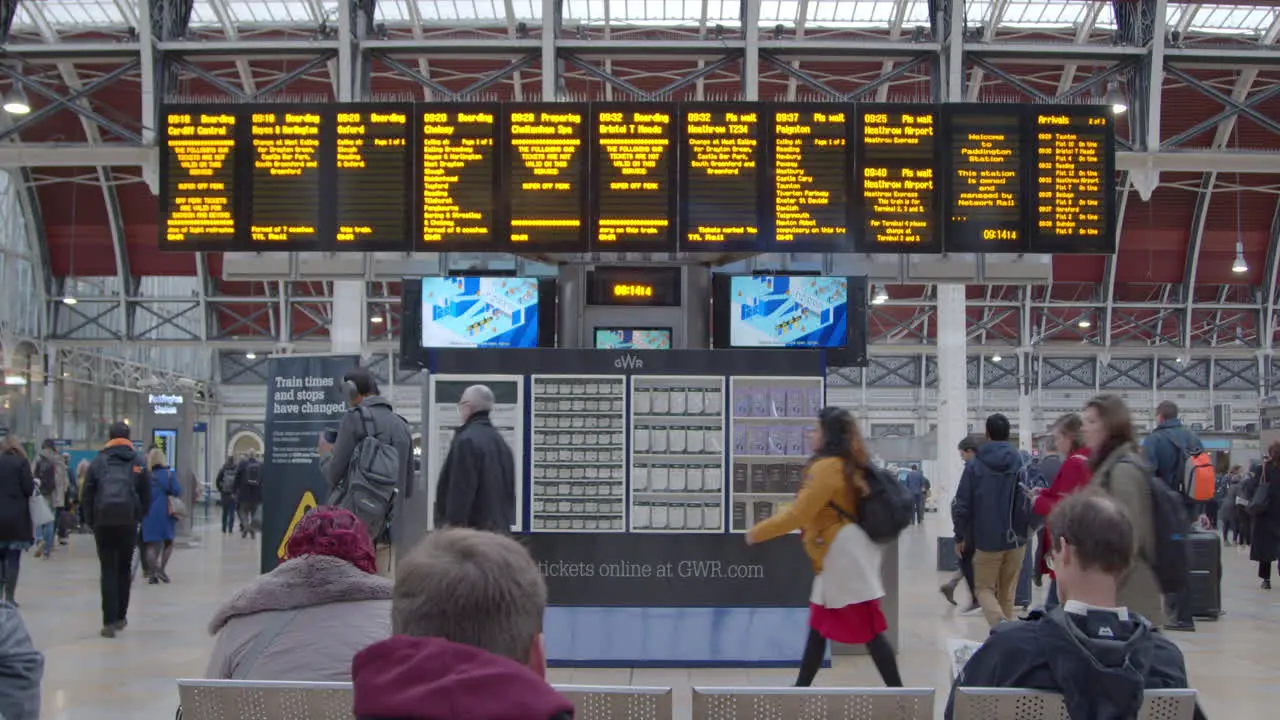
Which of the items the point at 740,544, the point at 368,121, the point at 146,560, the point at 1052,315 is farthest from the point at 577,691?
the point at 1052,315

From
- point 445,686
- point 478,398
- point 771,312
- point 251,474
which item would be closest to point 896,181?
point 771,312

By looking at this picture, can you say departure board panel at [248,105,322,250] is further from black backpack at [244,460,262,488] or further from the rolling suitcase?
black backpack at [244,460,262,488]

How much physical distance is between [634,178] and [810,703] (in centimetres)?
677

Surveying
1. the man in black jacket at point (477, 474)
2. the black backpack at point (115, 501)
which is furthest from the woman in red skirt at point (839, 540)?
the black backpack at point (115, 501)

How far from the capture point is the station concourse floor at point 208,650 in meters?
7.35

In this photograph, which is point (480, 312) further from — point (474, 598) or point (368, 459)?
point (474, 598)

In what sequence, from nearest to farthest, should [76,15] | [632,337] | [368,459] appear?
[368,459]
[632,337]
[76,15]

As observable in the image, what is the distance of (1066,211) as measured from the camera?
9.69 metres

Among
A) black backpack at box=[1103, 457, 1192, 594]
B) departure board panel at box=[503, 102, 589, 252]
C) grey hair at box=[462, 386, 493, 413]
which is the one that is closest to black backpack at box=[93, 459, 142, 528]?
grey hair at box=[462, 386, 493, 413]

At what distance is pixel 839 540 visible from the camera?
598 cm

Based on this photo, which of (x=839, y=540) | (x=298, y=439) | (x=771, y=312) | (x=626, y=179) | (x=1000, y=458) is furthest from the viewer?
(x=298, y=439)

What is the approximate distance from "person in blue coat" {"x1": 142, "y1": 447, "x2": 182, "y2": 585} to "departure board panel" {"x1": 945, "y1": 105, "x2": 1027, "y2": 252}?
9.75 meters

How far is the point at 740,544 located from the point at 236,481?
19.4 m

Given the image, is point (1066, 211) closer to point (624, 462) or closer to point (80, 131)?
point (624, 462)
